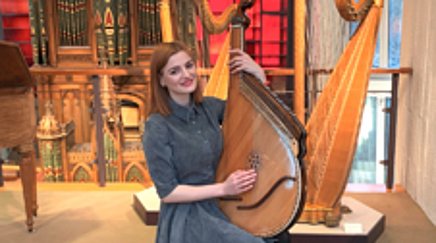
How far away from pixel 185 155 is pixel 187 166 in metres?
0.04

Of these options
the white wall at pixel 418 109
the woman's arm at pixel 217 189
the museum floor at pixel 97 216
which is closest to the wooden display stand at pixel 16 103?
the museum floor at pixel 97 216

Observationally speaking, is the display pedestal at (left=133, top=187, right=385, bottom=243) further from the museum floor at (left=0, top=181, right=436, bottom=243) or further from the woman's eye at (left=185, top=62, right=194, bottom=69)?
the woman's eye at (left=185, top=62, right=194, bottom=69)

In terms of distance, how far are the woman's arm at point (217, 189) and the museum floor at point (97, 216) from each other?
101 centimetres

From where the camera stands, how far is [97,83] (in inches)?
122

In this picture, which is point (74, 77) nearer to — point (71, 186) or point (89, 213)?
point (71, 186)

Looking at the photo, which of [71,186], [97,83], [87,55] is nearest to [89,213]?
[71,186]

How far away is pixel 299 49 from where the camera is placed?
2053 mm

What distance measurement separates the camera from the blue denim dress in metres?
1.44

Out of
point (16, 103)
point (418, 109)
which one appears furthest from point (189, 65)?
point (418, 109)

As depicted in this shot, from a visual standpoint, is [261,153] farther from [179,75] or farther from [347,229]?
[347,229]

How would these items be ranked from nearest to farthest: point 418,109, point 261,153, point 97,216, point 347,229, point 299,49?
1. point 261,153
2. point 299,49
3. point 347,229
4. point 97,216
5. point 418,109

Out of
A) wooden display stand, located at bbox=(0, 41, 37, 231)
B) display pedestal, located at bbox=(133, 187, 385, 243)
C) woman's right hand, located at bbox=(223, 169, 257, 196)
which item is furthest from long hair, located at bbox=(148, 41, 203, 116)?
display pedestal, located at bbox=(133, 187, 385, 243)

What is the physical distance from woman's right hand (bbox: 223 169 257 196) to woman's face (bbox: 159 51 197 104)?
0.98 ft

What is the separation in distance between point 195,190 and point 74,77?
5159mm
